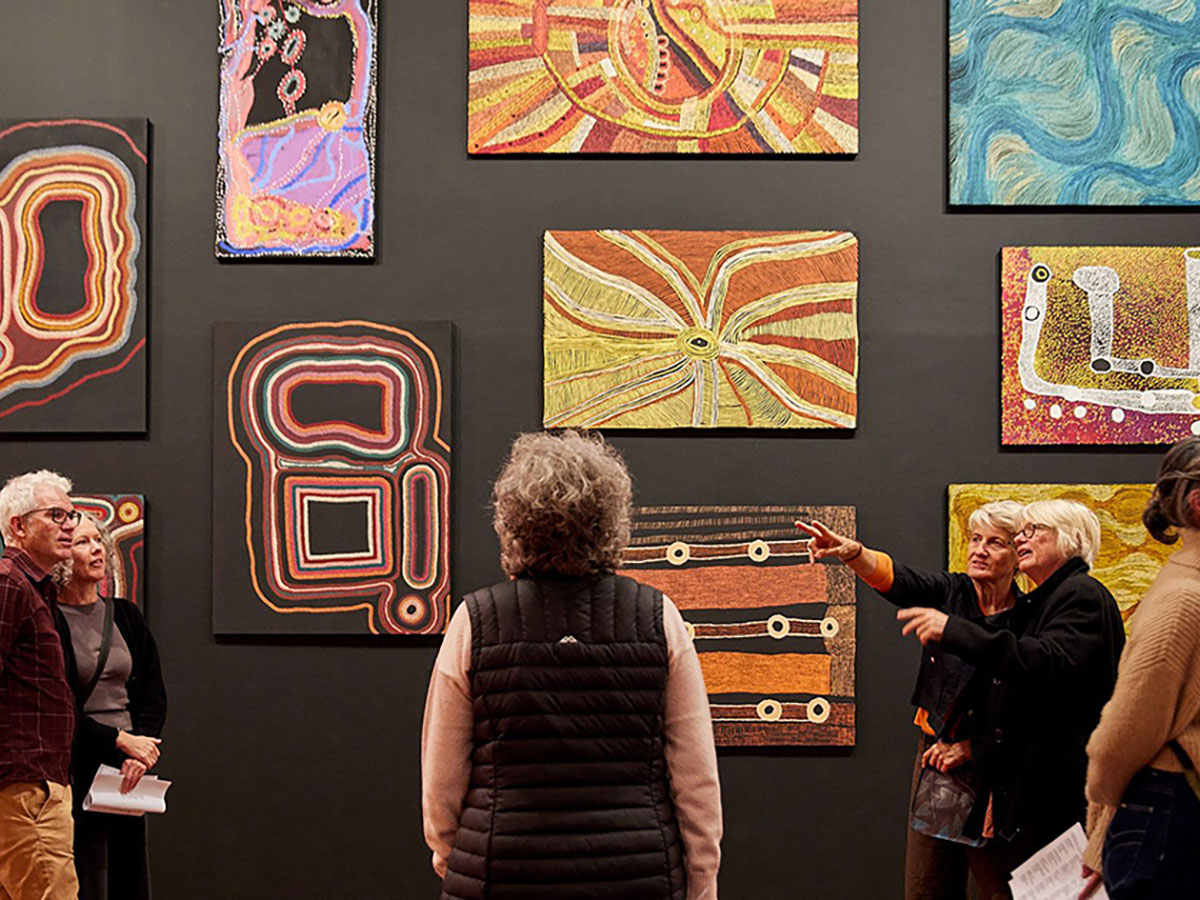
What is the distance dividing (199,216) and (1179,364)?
3.15 metres

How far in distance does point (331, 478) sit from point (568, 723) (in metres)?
1.88

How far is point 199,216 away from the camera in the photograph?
12.0ft

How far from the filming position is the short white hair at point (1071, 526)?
2660 mm

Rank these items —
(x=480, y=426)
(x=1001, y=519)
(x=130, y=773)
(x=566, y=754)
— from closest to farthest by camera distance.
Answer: (x=566, y=754), (x=1001, y=519), (x=130, y=773), (x=480, y=426)

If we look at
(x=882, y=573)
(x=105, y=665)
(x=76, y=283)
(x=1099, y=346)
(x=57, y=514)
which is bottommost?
(x=105, y=665)

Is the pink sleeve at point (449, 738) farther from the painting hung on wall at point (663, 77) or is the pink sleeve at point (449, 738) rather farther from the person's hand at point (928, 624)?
the painting hung on wall at point (663, 77)

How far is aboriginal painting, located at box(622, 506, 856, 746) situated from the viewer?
11.4 feet

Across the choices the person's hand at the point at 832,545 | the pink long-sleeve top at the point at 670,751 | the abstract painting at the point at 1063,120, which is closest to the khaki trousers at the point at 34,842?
the pink long-sleeve top at the point at 670,751

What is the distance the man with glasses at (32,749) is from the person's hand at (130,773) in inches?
9.9

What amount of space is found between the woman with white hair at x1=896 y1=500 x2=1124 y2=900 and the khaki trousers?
6.67ft

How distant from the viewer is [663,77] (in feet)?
11.7

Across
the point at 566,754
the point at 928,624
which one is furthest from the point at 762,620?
the point at 566,754

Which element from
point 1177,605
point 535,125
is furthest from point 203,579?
point 1177,605

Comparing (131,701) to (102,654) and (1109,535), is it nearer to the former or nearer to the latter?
(102,654)
